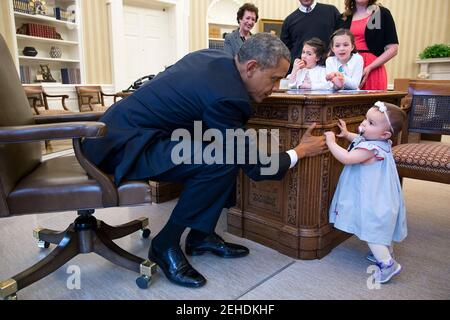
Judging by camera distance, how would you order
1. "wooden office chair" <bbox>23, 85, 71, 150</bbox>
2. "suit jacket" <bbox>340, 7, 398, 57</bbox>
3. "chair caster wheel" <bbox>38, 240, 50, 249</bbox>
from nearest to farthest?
1. "chair caster wheel" <bbox>38, 240, 50, 249</bbox>
2. "suit jacket" <bbox>340, 7, 398, 57</bbox>
3. "wooden office chair" <bbox>23, 85, 71, 150</bbox>

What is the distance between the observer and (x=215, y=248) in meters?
1.90

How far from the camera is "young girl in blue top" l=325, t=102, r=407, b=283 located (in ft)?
5.27

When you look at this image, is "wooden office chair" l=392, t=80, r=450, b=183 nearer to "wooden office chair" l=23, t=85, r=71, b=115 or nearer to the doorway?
"wooden office chair" l=23, t=85, r=71, b=115

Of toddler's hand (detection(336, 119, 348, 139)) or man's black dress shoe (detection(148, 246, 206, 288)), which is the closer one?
man's black dress shoe (detection(148, 246, 206, 288))

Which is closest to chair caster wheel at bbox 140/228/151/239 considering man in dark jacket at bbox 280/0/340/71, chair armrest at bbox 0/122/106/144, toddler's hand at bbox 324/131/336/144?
chair armrest at bbox 0/122/106/144

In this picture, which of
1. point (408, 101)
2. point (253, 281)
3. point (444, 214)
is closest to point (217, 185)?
point (253, 281)

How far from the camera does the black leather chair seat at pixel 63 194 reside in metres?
1.35

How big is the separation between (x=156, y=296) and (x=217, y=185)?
54cm

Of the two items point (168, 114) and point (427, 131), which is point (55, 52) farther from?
point (427, 131)

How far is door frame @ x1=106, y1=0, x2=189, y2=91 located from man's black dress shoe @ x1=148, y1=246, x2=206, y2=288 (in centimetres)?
492

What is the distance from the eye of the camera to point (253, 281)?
1.66 meters

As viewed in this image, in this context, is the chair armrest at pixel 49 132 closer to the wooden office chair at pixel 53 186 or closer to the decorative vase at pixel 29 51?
the wooden office chair at pixel 53 186

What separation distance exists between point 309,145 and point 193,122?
1.81ft
